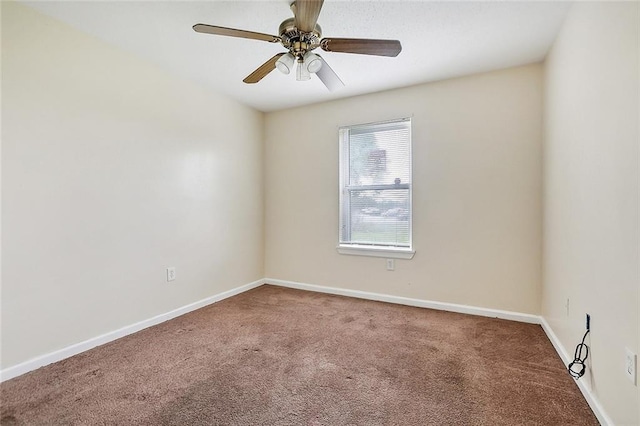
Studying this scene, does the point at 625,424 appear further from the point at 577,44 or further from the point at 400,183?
A: the point at 400,183

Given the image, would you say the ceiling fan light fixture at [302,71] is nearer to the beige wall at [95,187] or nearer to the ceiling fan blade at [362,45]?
the ceiling fan blade at [362,45]

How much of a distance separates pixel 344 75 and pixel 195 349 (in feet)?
8.68

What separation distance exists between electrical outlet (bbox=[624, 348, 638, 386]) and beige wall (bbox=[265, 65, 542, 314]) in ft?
5.20

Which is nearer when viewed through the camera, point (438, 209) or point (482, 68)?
point (482, 68)

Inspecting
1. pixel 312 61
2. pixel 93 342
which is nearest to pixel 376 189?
pixel 312 61

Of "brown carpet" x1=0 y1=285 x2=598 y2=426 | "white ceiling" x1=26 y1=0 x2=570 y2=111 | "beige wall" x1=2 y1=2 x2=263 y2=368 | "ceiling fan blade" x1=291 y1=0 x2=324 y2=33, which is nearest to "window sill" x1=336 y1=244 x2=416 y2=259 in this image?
"brown carpet" x1=0 y1=285 x2=598 y2=426

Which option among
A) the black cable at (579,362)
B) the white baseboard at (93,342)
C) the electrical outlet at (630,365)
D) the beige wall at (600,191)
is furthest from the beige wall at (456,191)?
the electrical outlet at (630,365)

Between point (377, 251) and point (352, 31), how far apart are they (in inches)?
83.1

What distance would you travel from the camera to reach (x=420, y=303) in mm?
3090

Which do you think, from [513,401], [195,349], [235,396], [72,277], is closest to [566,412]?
[513,401]

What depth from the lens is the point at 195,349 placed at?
2.19 meters

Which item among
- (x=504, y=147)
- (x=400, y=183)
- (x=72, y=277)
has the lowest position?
(x=72, y=277)

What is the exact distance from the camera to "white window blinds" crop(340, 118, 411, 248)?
3205 mm

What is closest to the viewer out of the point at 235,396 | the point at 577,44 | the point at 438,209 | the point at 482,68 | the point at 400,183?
the point at 235,396
